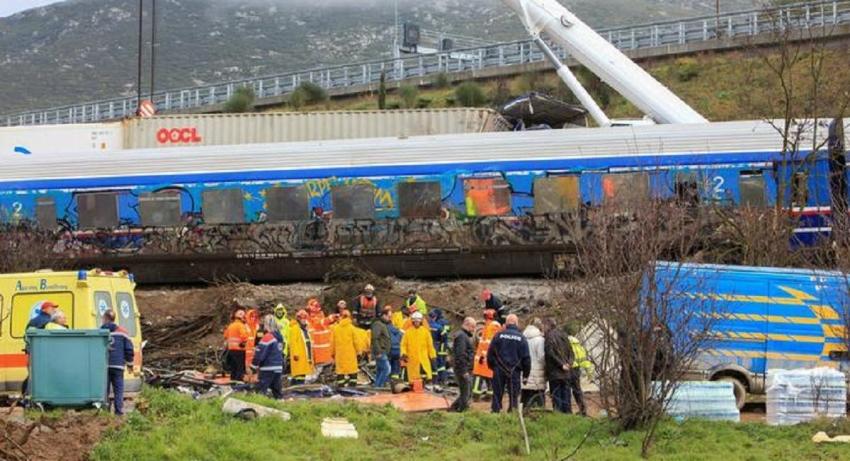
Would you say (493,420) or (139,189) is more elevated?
(139,189)

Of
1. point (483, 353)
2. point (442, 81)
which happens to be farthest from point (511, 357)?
point (442, 81)

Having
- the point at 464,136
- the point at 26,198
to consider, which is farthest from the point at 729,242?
the point at 26,198

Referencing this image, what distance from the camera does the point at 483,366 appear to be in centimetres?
1845

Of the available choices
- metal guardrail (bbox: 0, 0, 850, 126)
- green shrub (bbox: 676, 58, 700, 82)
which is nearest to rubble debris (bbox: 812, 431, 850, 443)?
metal guardrail (bbox: 0, 0, 850, 126)

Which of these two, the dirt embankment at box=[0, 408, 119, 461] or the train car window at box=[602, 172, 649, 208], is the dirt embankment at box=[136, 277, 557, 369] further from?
the dirt embankment at box=[0, 408, 119, 461]

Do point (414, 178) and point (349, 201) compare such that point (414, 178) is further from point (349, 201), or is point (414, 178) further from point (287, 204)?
point (287, 204)

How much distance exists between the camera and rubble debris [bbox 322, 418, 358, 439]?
14258 mm

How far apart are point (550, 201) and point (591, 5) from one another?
158m

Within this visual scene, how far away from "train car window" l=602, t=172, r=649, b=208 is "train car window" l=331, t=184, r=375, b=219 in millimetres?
5103

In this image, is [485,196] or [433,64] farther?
[433,64]

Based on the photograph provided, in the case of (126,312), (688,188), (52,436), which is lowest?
(52,436)

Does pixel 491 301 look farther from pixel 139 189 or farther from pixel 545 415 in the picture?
pixel 139 189

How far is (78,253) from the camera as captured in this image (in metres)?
27.3

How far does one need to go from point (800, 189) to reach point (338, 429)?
41.1 feet
